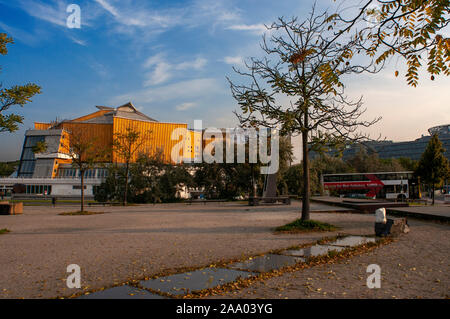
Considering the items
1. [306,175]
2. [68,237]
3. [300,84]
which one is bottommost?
[68,237]

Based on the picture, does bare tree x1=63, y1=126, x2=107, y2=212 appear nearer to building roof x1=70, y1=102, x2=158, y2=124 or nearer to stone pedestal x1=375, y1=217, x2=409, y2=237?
→ stone pedestal x1=375, y1=217, x2=409, y2=237

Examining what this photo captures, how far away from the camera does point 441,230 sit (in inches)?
460

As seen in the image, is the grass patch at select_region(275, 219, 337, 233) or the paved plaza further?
the grass patch at select_region(275, 219, 337, 233)

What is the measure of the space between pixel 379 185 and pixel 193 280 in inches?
1587

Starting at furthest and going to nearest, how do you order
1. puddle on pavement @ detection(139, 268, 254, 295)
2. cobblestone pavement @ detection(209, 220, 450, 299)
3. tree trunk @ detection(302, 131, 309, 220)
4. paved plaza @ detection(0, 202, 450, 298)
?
tree trunk @ detection(302, 131, 309, 220)
paved plaza @ detection(0, 202, 450, 298)
puddle on pavement @ detection(139, 268, 254, 295)
cobblestone pavement @ detection(209, 220, 450, 299)

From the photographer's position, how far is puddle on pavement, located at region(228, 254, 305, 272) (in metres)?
6.33

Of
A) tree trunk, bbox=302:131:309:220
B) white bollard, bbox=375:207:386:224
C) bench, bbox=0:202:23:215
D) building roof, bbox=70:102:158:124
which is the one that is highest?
building roof, bbox=70:102:158:124

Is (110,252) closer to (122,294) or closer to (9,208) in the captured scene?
(122,294)

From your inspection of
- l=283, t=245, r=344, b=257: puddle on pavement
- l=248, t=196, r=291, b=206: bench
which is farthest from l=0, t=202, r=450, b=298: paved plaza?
l=248, t=196, r=291, b=206: bench

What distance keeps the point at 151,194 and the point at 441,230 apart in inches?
1237

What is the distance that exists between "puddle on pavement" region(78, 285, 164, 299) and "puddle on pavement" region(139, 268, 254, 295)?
8.9 inches

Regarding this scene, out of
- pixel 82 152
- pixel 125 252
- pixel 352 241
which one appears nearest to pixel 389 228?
pixel 352 241
